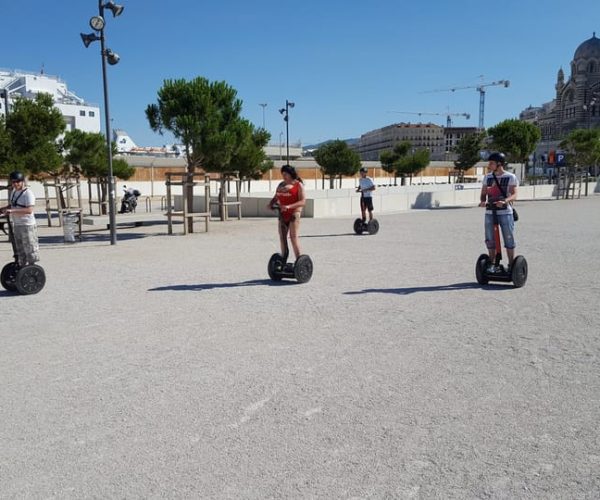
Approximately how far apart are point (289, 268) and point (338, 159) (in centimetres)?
3963

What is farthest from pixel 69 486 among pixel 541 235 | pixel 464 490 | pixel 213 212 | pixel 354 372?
pixel 213 212

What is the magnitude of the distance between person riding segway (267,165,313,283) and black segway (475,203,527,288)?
252 cm

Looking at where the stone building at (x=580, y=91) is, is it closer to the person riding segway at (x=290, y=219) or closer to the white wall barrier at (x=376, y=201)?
the white wall barrier at (x=376, y=201)

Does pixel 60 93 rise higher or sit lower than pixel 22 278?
higher

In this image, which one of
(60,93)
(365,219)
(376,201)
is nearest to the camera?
(365,219)

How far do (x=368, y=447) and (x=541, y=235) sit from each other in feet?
43.4

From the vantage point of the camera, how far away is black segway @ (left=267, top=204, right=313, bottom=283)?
8.54m

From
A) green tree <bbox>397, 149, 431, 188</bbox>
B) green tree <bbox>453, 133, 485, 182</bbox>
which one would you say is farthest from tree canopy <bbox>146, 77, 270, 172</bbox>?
green tree <bbox>453, 133, 485, 182</bbox>

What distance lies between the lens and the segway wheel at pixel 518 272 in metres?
7.99

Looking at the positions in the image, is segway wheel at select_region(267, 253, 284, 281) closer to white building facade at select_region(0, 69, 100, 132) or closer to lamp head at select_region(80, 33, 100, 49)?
lamp head at select_region(80, 33, 100, 49)

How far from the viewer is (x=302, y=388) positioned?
14.2ft

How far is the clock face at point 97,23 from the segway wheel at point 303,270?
28.6ft

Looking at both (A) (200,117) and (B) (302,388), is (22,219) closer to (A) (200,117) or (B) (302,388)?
(B) (302,388)

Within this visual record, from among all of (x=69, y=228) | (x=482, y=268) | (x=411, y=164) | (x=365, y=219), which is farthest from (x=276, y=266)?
(x=411, y=164)
